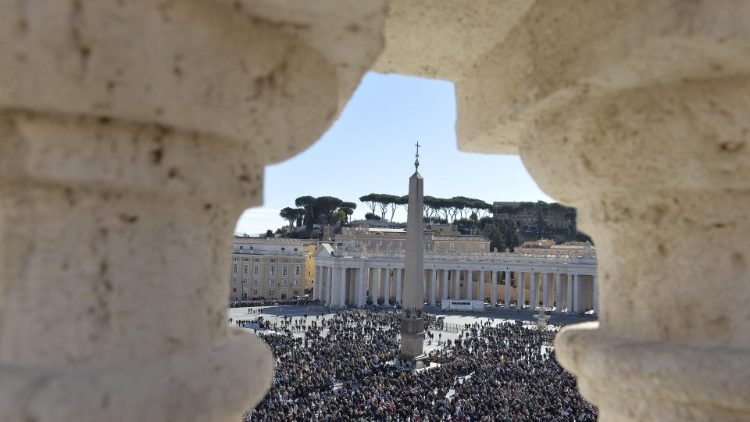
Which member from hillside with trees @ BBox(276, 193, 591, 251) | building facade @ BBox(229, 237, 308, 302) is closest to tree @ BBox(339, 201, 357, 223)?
hillside with trees @ BBox(276, 193, 591, 251)

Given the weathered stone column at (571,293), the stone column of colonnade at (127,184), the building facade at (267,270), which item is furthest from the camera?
the building facade at (267,270)

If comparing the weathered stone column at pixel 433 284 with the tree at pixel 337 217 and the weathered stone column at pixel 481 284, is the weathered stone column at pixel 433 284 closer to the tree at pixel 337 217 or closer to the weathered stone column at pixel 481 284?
the weathered stone column at pixel 481 284

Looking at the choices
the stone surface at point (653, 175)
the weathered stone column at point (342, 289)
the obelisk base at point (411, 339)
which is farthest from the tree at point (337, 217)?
the stone surface at point (653, 175)

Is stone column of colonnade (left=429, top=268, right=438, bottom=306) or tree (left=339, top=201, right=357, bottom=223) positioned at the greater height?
tree (left=339, top=201, right=357, bottom=223)

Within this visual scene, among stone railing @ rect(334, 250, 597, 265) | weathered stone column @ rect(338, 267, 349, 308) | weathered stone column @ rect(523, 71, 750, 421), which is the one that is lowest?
weathered stone column @ rect(338, 267, 349, 308)

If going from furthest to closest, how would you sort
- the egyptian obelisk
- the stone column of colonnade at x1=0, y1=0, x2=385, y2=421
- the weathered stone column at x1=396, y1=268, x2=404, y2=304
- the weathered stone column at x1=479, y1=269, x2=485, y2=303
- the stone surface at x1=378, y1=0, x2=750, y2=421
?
the weathered stone column at x1=396, y1=268, x2=404, y2=304 → the weathered stone column at x1=479, y1=269, x2=485, y2=303 → the egyptian obelisk → the stone surface at x1=378, y1=0, x2=750, y2=421 → the stone column of colonnade at x1=0, y1=0, x2=385, y2=421

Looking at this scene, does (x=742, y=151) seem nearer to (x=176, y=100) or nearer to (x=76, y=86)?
(x=176, y=100)

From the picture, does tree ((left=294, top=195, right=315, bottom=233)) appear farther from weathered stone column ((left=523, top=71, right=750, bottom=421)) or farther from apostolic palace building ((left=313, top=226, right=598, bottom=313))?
weathered stone column ((left=523, top=71, right=750, bottom=421))

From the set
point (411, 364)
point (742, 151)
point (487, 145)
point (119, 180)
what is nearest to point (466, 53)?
point (487, 145)
